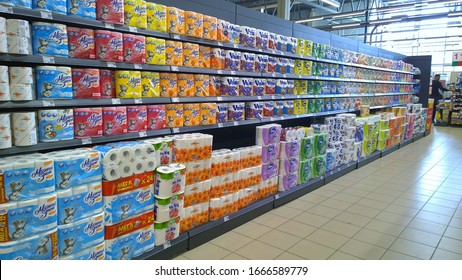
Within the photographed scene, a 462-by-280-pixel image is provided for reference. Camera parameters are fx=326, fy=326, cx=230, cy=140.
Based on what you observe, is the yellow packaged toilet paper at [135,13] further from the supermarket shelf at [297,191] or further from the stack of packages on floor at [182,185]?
the supermarket shelf at [297,191]

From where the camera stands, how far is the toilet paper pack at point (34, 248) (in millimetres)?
1945

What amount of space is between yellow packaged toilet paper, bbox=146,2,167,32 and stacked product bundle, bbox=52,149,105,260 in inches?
53.6

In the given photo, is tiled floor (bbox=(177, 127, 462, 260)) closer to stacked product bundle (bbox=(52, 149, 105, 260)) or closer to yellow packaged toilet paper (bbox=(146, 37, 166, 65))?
stacked product bundle (bbox=(52, 149, 105, 260))

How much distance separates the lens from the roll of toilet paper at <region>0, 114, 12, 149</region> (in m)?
2.15

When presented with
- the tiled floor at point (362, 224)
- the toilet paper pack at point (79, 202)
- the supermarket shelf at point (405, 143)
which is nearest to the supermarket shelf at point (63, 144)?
the toilet paper pack at point (79, 202)

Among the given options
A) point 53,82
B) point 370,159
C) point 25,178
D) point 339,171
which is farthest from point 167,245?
point 370,159

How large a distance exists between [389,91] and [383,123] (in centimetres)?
243

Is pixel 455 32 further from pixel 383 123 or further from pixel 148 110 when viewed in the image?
pixel 148 110

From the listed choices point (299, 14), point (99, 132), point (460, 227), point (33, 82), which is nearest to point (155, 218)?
point (99, 132)

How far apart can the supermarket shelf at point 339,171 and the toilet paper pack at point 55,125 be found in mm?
3958

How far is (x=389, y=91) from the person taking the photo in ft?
30.2

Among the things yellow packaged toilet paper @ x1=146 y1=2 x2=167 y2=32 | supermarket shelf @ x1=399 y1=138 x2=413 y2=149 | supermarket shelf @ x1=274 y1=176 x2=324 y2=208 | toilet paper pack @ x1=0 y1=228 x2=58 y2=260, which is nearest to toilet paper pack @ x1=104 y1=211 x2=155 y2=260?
toilet paper pack @ x1=0 y1=228 x2=58 y2=260

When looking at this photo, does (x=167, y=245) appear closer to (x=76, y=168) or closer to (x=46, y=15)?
(x=76, y=168)

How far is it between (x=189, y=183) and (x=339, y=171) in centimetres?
343
